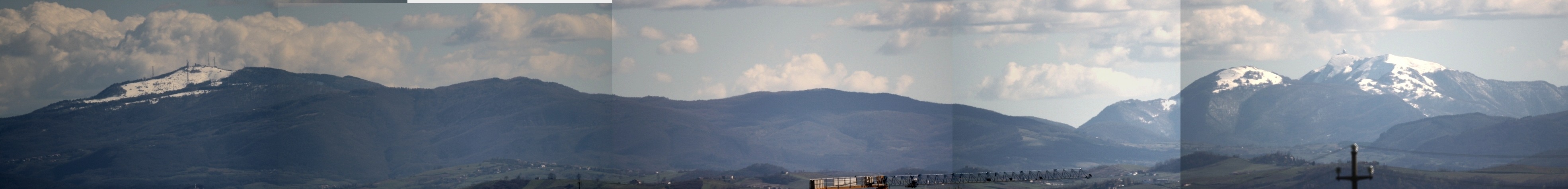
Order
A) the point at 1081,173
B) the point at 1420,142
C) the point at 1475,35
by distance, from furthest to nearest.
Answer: the point at 1081,173 → the point at 1420,142 → the point at 1475,35

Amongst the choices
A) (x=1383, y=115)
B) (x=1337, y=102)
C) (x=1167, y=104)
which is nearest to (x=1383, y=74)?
(x=1337, y=102)

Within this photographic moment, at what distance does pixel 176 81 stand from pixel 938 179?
210ft

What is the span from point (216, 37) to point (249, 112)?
10.6m

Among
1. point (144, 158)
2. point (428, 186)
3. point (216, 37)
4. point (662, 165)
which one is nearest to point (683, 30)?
point (662, 165)

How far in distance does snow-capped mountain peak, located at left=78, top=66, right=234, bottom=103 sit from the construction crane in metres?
51.2

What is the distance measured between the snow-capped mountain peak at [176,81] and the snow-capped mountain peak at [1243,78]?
83.2m

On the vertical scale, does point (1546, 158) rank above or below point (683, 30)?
below

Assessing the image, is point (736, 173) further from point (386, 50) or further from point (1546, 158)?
point (1546, 158)

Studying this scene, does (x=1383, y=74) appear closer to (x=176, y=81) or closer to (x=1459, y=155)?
(x=1459, y=155)

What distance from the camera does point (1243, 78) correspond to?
136 m

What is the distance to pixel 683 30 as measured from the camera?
126 metres

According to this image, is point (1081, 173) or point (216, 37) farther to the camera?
point (1081, 173)

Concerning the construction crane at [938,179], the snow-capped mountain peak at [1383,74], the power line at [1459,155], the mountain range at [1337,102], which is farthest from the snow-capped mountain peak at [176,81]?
the power line at [1459,155]

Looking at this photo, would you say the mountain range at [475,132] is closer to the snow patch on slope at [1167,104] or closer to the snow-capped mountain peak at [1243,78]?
the snow patch on slope at [1167,104]
